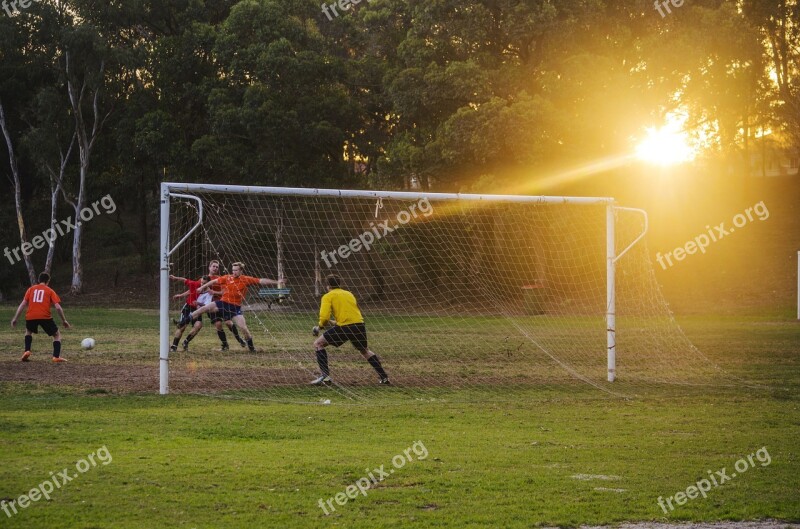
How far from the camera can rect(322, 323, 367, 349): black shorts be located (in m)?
14.7

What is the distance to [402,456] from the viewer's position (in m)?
9.38

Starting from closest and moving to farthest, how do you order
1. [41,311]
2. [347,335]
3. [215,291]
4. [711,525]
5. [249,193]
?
[711,525], [347,335], [249,193], [41,311], [215,291]

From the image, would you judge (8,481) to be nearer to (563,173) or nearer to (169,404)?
(169,404)

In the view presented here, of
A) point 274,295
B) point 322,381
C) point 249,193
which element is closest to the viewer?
point 249,193

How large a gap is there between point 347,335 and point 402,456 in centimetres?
546

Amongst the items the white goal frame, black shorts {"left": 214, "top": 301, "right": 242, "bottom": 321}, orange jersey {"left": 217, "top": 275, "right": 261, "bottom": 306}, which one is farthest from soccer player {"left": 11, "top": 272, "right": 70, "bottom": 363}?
the white goal frame

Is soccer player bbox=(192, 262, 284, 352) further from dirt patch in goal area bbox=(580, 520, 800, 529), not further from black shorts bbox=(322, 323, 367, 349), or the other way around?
dirt patch in goal area bbox=(580, 520, 800, 529)

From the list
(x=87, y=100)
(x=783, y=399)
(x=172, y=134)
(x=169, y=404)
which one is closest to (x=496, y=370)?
(x=783, y=399)

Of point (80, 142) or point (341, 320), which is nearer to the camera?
point (341, 320)

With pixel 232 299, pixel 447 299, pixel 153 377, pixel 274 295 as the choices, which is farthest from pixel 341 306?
pixel 447 299

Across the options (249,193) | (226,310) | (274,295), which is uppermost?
(249,193)

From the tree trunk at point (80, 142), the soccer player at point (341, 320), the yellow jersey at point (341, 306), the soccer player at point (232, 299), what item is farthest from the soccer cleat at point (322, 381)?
the tree trunk at point (80, 142)

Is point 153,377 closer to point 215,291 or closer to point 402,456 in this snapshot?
point 215,291

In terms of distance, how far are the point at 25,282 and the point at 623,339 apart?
126 feet
